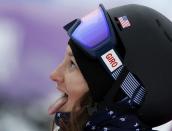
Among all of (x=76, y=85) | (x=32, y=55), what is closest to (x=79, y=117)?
(x=76, y=85)

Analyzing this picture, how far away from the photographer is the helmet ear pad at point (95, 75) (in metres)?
1.11

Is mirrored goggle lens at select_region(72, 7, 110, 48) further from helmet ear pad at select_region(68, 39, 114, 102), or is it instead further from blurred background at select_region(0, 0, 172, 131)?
blurred background at select_region(0, 0, 172, 131)

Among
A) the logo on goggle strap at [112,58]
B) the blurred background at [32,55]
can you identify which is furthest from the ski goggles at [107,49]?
the blurred background at [32,55]

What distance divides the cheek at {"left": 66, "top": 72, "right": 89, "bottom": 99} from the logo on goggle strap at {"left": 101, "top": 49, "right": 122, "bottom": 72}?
0.07 metres

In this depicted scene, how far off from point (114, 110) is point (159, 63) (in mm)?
139

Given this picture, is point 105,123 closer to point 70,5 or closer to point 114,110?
point 114,110

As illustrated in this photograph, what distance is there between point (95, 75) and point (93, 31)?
0.10 m

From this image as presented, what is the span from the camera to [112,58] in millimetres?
1100

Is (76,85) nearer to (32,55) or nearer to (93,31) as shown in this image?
(93,31)

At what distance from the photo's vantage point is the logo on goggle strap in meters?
1.10

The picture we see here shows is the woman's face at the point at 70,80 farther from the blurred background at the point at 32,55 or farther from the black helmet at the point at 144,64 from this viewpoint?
the blurred background at the point at 32,55

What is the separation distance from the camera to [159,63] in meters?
1.11

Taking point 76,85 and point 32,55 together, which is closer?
point 76,85

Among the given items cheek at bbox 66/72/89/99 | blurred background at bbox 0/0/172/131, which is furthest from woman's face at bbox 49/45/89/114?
blurred background at bbox 0/0/172/131
